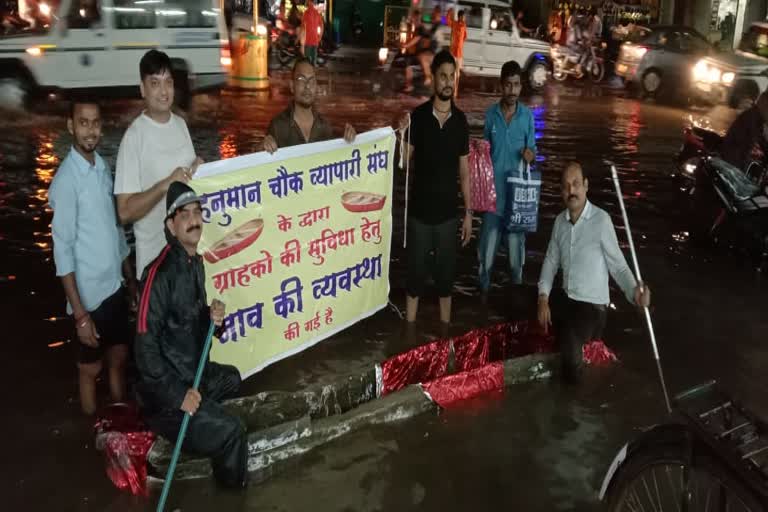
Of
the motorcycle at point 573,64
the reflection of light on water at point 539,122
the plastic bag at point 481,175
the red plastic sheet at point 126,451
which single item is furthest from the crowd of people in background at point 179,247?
the motorcycle at point 573,64

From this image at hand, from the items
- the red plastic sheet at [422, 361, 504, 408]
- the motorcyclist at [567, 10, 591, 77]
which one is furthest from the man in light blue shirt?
the motorcyclist at [567, 10, 591, 77]

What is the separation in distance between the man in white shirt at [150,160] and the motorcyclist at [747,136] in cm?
599

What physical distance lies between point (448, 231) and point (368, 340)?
36.4 inches

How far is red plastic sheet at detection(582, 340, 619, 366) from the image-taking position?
534 cm

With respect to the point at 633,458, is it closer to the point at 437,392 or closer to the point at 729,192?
the point at 437,392

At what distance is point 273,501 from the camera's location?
3670 mm

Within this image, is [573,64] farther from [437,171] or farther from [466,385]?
[466,385]

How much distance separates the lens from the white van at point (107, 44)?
→ 499 inches

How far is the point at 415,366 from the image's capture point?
16.4 feet

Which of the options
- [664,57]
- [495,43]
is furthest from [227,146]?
[664,57]

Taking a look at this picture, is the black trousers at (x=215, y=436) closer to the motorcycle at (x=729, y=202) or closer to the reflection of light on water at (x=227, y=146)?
the motorcycle at (x=729, y=202)

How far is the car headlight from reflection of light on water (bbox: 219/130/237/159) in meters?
12.3

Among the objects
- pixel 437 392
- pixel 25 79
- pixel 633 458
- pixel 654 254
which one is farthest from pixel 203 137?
pixel 633 458

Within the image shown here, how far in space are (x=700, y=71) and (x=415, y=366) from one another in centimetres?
1648
